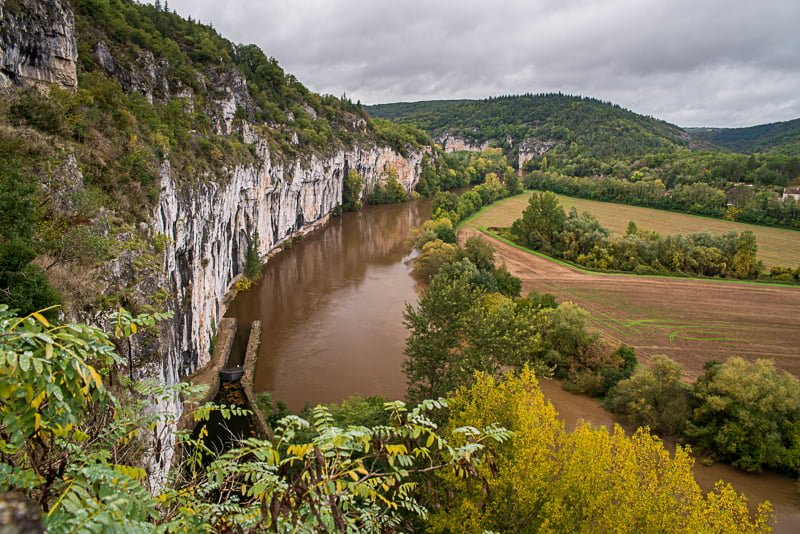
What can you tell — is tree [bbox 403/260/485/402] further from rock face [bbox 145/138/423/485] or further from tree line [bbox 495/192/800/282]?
tree line [bbox 495/192/800/282]

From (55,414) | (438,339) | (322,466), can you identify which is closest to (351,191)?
(438,339)

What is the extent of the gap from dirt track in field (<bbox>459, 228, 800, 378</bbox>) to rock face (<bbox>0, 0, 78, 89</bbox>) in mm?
24943

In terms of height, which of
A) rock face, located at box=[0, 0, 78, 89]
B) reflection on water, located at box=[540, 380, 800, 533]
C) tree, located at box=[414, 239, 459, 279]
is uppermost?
rock face, located at box=[0, 0, 78, 89]

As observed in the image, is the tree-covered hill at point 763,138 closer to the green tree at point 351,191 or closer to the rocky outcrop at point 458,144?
the rocky outcrop at point 458,144

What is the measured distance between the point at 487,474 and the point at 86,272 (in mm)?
8196

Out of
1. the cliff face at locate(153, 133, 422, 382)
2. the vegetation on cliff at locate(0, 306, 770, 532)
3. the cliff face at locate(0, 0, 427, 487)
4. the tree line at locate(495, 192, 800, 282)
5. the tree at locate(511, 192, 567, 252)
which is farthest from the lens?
the tree at locate(511, 192, 567, 252)

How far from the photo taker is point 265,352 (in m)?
20.3

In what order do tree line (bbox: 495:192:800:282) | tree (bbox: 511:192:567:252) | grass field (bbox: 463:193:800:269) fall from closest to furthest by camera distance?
tree line (bbox: 495:192:800:282), tree (bbox: 511:192:567:252), grass field (bbox: 463:193:800:269)

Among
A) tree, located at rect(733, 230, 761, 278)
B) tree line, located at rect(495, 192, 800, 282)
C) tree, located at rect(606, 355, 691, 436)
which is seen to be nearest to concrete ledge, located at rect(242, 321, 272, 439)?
tree, located at rect(606, 355, 691, 436)

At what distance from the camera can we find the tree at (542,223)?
39.5 m

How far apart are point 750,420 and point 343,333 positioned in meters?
16.1

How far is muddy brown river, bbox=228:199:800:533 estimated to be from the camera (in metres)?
15.9

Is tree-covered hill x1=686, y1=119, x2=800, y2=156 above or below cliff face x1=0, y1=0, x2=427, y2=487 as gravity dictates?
above

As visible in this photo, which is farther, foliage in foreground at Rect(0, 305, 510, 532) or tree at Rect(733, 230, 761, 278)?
tree at Rect(733, 230, 761, 278)
